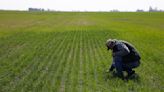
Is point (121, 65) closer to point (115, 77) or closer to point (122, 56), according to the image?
point (122, 56)

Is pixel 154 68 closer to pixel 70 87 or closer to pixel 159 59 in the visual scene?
pixel 159 59

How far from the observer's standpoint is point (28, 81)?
939 centimetres

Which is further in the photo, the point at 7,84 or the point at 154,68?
the point at 154,68

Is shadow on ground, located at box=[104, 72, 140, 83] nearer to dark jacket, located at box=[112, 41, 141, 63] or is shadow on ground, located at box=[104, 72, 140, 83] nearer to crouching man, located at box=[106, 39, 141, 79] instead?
crouching man, located at box=[106, 39, 141, 79]

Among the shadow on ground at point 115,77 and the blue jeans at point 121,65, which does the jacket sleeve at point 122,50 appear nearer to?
the blue jeans at point 121,65

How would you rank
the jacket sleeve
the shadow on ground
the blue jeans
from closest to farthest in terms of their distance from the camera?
the jacket sleeve → the blue jeans → the shadow on ground

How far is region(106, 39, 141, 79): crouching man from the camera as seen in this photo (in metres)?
9.35

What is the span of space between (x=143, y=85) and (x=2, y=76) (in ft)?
15.0

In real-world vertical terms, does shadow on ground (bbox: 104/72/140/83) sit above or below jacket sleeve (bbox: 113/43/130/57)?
below

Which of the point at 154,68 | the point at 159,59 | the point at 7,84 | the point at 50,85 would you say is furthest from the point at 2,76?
the point at 159,59

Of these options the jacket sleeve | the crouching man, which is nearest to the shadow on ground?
the crouching man

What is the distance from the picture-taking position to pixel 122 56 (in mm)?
9430

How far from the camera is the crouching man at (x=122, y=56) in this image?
935 cm

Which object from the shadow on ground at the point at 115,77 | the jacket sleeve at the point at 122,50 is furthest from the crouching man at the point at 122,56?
the shadow on ground at the point at 115,77
